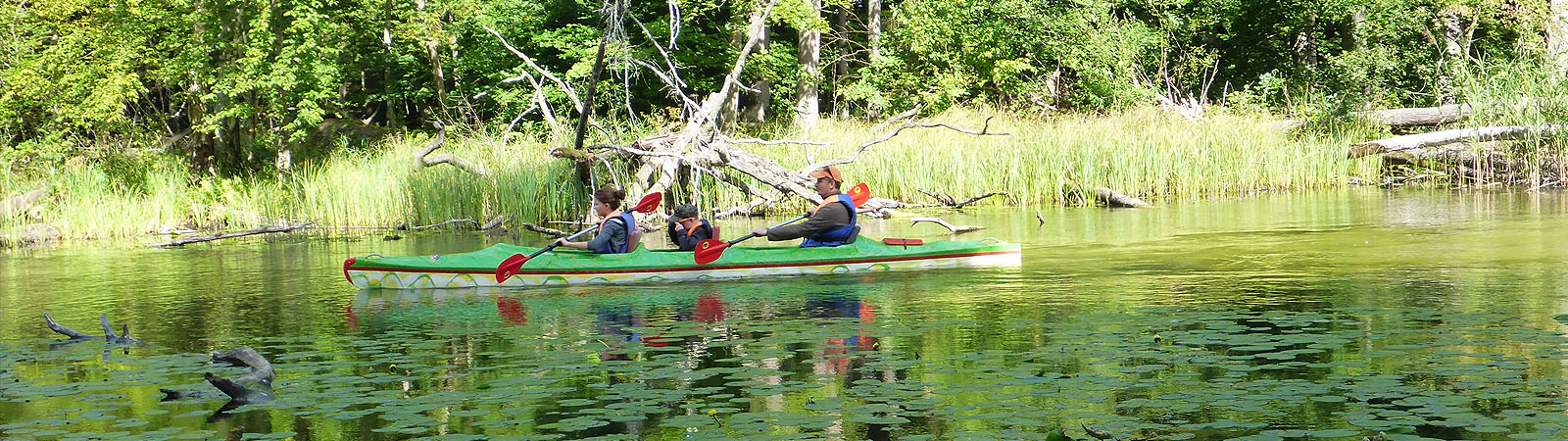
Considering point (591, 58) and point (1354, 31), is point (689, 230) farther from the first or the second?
point (1354, 31)

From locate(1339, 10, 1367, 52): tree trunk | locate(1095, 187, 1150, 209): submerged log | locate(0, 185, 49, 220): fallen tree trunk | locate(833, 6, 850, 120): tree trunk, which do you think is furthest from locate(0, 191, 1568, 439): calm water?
locate(1339, 10, 1367, 52): tree trunk

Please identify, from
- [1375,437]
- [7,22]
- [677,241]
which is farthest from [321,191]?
[1375,437]

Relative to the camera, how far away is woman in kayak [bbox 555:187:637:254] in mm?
11188

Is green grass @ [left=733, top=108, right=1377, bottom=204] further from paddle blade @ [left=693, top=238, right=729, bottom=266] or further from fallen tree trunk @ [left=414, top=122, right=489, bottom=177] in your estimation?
paddle blade @ [left=693, top=238, right=729, bottom=266]

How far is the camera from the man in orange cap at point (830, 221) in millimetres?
11461

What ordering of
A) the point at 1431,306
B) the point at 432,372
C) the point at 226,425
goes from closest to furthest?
the point at 226,425
the point at 432,372
the point at 1431,306

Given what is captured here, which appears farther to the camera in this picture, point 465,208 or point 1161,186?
point 1161,186

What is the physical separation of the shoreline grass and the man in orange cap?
6032 mm

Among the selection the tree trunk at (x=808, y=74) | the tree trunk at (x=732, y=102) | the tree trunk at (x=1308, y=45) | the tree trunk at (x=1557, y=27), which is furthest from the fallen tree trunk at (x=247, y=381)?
the tree trunk at (x=1308, y=45)

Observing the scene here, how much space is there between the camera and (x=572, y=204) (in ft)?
58.3

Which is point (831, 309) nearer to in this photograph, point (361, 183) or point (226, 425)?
point (226, 425)

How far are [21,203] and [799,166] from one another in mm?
9821

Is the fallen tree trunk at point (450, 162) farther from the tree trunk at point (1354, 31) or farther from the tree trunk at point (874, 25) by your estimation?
the tree trunk at point (1354, 31)

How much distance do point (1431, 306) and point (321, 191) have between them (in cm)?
1425
